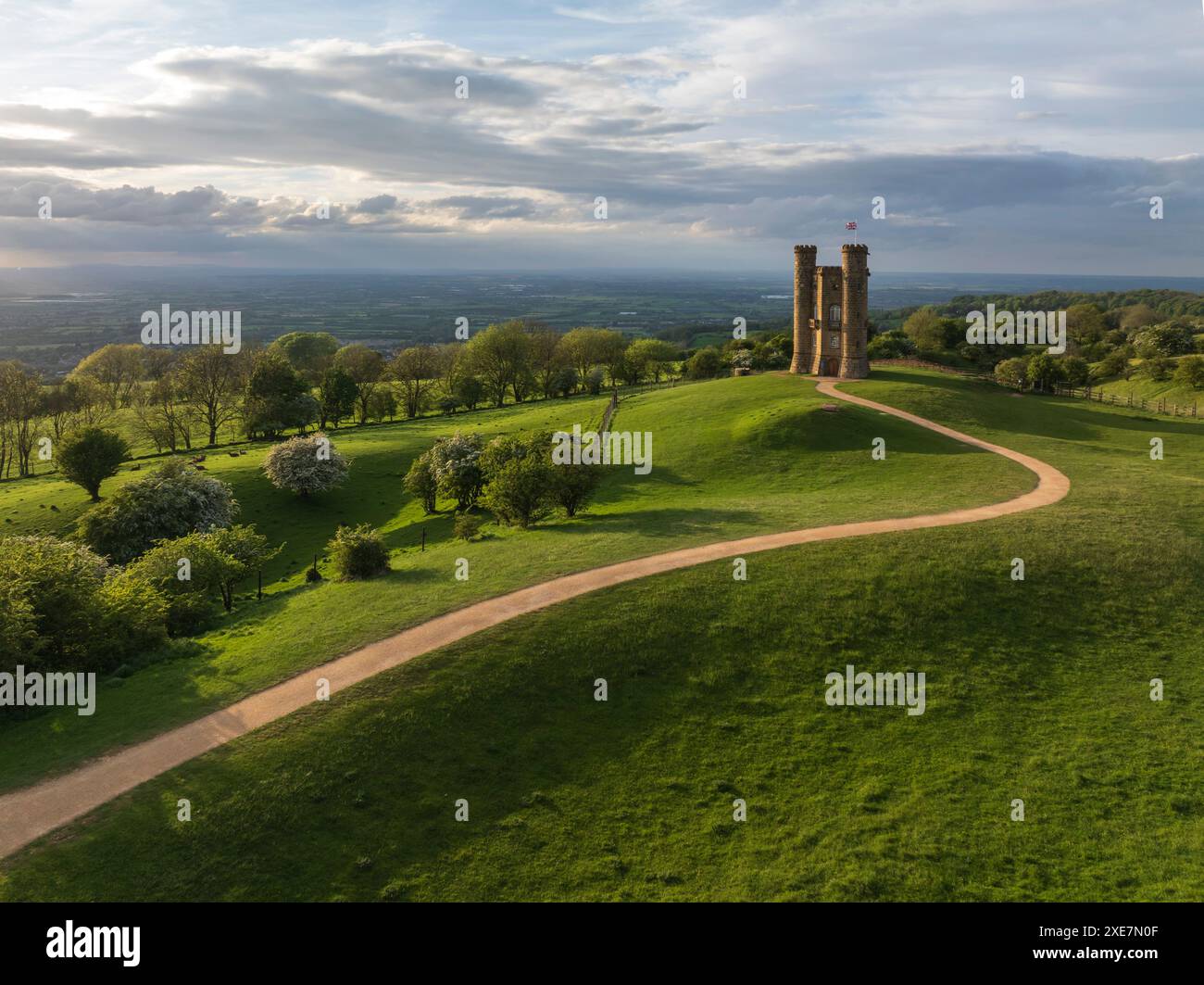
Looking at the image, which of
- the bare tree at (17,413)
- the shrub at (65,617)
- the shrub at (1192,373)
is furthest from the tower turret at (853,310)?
the bare tree at (17,413)

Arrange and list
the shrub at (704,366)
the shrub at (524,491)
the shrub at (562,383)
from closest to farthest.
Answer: the shrub at (524,491)
the shrub at (704,366)
the shrub at (562,383)

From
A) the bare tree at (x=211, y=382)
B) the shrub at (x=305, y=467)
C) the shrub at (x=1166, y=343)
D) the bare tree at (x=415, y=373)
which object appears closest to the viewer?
the shrub at (x=305, y=467)

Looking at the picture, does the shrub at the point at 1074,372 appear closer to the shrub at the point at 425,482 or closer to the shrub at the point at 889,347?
the shrub at the point at 889,347

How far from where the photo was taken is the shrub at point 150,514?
54.9 meters

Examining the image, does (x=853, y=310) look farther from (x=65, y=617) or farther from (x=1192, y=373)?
(x=65, y=617)

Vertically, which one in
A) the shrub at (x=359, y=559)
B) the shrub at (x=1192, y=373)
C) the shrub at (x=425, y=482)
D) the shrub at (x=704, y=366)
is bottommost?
the shrub at (x=359, y=559)

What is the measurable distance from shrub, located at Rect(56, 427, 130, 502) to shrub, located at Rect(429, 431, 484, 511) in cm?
2948

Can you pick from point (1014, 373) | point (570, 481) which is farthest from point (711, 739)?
point (1014, 373)

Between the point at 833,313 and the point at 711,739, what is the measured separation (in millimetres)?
66045

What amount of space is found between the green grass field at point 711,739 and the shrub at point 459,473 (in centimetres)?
2034

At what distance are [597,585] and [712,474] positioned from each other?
2646 cm

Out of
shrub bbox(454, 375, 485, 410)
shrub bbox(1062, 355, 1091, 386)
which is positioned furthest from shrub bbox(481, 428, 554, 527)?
shrub bbox(1062, 355, 1091, 386)

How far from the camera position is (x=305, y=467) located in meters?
68.2
